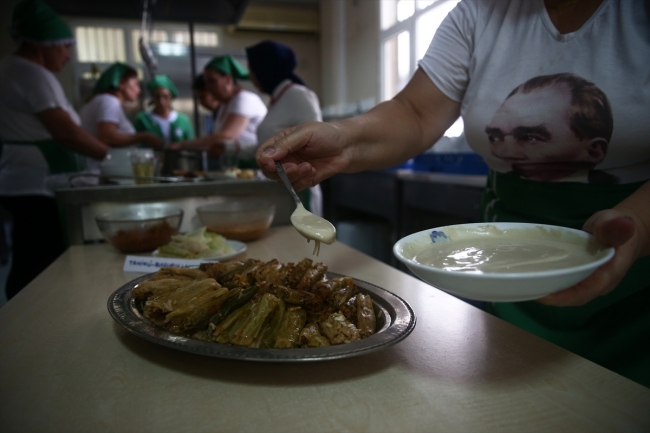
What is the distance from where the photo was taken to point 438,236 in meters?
0.70

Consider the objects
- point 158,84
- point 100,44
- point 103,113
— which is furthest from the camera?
point 100,44

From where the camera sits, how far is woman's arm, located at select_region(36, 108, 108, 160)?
89.5 inches

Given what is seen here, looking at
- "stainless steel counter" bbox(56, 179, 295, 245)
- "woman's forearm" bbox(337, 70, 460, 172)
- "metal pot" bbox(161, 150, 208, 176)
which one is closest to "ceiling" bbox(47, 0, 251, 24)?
"metal pot" bbox(161, 150, 208, 176)

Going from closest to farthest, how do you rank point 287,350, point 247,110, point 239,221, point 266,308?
point 287,350 → point 266,308 → point 239,221 → point 247,110

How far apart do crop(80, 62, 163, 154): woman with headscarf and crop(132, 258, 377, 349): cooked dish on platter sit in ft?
8.17

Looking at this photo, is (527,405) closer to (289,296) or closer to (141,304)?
(289,296)

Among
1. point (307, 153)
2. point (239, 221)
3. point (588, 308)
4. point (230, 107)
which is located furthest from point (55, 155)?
point (588, 308)

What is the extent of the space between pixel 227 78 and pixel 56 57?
1204mm

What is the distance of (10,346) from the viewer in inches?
27.8

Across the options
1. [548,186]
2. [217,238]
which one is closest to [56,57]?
[217,238]

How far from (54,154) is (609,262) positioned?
2608 millimetres

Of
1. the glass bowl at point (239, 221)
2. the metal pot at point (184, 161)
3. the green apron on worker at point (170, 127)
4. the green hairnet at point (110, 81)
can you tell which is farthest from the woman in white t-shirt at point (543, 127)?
the green apron on worker at point (170, 127)

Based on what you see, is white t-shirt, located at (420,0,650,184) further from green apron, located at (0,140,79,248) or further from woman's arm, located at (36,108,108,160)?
green apron, located at (0,140,79,248)

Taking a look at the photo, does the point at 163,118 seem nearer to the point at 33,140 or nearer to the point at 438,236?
the point at 33,140
